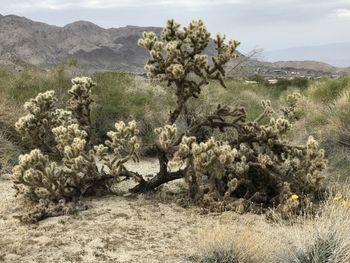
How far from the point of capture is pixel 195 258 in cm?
536

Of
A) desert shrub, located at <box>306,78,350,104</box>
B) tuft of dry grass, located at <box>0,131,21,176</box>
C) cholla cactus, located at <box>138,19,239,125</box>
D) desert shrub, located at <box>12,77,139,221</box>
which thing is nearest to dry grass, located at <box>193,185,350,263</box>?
desert shrub, located at <box>12,77,139,221</box>

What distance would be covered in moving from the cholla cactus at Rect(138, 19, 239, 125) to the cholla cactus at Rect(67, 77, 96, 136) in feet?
3.40

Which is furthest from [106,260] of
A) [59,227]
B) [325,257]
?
[325,257]

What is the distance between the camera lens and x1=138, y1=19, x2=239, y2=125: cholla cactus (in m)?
7.74

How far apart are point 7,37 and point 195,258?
113 m

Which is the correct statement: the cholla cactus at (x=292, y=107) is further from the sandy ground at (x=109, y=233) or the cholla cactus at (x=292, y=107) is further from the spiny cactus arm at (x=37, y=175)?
the spiny cactus arm at (x=37, y=175)

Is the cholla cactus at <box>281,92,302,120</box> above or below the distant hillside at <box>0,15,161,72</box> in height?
below

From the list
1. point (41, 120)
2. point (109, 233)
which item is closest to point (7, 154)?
point (41, 120)

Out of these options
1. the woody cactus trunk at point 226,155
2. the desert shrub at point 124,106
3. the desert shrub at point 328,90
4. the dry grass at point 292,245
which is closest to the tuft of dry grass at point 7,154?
the desert shrub at point 124,106

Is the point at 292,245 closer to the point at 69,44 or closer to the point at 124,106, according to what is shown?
the point at 124,106

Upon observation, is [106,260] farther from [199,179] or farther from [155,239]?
[199,179]

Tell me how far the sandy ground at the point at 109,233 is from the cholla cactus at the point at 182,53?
6.02 ft

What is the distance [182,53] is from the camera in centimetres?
791

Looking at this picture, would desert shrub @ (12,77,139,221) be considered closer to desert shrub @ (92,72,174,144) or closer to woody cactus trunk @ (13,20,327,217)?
woody cactus trunk @ (13,20,327,217)
